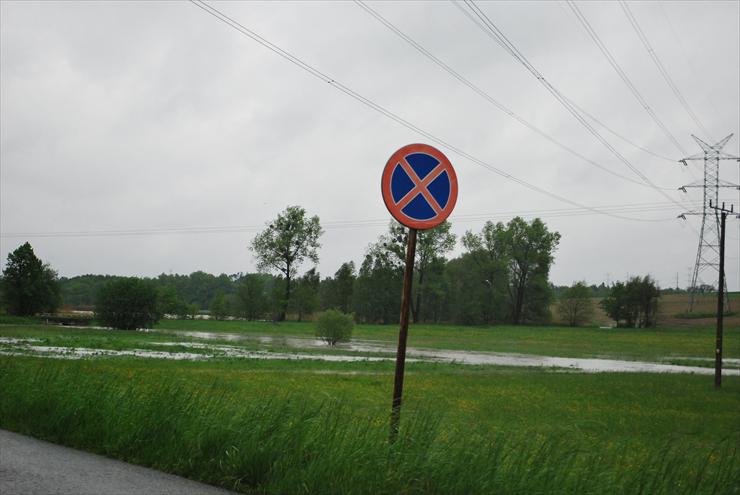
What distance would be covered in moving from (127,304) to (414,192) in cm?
5462

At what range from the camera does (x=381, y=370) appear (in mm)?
29969

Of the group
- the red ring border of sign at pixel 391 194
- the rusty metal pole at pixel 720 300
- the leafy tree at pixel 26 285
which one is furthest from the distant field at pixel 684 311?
the red ring border of sign at pixel 391 194

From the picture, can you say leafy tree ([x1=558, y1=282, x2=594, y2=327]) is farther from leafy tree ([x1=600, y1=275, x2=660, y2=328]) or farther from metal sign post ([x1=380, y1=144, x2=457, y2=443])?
metal sign post ([x1=380, y1=144, x2=457, y2=443])

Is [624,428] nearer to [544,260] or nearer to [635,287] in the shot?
[635,287]

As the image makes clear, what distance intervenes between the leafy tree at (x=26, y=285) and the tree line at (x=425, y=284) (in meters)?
19.2

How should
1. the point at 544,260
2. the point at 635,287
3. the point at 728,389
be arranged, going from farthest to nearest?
1. the point at 544,260
2. the point at 635,287
3. the point at 728,389

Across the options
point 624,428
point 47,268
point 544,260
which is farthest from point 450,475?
point 544,260

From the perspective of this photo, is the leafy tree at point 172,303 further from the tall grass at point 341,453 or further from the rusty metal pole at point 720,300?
the tall grass at point 341,453

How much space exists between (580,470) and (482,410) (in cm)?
1223

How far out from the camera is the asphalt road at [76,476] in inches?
231

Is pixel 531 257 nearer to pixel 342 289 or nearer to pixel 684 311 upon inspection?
pixel 684 311

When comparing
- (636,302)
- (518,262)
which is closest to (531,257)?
(518,262)

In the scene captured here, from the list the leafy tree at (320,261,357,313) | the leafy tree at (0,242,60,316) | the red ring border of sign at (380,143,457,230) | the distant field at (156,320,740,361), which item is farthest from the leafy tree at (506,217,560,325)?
the red ring border of sign at (380,143,457,230)

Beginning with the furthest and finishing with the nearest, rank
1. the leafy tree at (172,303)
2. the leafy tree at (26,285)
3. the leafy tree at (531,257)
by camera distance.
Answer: the leafy tree at (531,257)
the leafy tree at (172,303)
the leafy tree at (26,285)
